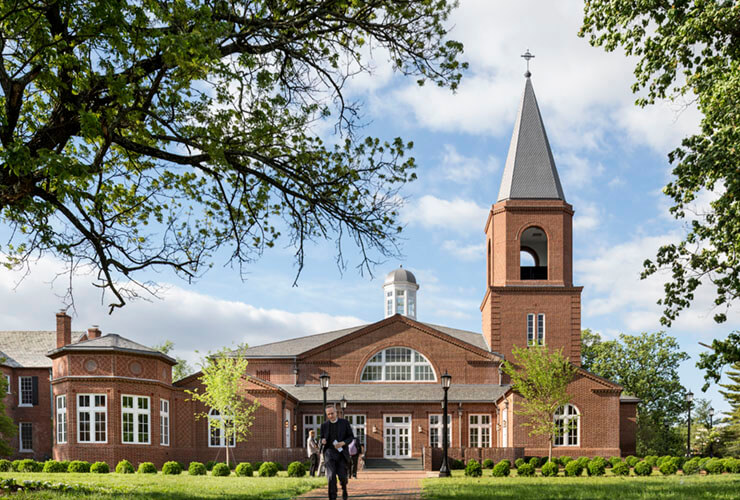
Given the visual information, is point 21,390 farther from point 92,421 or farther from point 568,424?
point 568,424

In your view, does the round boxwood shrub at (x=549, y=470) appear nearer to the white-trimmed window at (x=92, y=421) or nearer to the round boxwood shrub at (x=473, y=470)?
the round boxwood shrub at (x=473, y=470)

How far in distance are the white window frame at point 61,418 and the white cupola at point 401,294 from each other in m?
23.8

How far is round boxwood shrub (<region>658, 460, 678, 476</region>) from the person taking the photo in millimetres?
27675

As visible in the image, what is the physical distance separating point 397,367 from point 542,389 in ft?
32.3

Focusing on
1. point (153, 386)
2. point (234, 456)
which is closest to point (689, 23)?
point (153, 386)

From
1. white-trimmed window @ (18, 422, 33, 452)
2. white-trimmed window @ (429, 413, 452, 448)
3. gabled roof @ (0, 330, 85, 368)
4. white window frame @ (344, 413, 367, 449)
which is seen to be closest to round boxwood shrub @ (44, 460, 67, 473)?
white window frame @ (344, 413, 367, 449)

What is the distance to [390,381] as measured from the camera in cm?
4444

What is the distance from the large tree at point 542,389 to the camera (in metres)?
37.2

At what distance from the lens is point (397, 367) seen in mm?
44531

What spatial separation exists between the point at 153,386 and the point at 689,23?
2812 cm

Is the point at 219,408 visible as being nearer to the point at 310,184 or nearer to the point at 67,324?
the point at 67,324

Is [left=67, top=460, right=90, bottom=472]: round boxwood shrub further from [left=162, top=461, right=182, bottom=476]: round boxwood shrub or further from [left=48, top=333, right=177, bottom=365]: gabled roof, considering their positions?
[left=48, top=333, right=177, bottom=365]: gabled roof

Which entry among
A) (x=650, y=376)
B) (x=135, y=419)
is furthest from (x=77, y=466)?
(x=650, y=376)

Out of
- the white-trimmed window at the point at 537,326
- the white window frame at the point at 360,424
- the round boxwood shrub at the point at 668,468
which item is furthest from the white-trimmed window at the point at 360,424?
the round boxwood shrub at the point at 668,468
